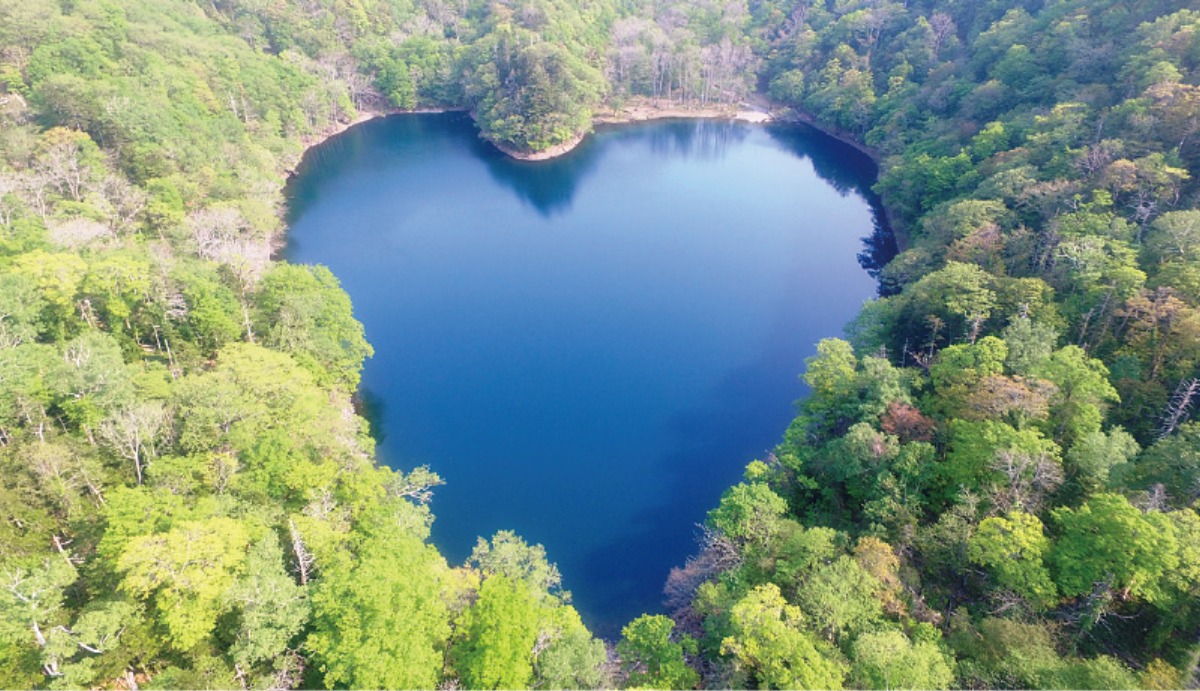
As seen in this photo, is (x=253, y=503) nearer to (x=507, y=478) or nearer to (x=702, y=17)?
(x=507, y=478)

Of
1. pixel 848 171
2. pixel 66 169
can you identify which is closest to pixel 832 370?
pixel 66 169

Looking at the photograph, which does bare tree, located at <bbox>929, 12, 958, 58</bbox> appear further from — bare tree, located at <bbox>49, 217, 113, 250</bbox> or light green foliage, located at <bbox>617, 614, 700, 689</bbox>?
bare tree, located at <bbox>49, 217, 113, 250</bbox>

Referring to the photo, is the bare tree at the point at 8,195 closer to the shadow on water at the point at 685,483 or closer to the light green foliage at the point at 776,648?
the shadow on water at the point at 685,483

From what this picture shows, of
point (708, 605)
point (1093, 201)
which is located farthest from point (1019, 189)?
point (708, 605)

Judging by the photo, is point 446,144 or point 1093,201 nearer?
point 1093,201

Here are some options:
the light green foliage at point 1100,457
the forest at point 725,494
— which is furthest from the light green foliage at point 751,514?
the light green foliage at point 1100,457

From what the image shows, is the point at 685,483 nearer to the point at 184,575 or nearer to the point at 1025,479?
the point at 1025,479

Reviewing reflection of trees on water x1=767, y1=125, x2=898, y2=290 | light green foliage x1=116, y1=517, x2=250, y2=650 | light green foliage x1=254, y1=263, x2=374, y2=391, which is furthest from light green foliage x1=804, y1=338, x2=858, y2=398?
light green foliage x1=116, y1=517, x2=250, y2=650
